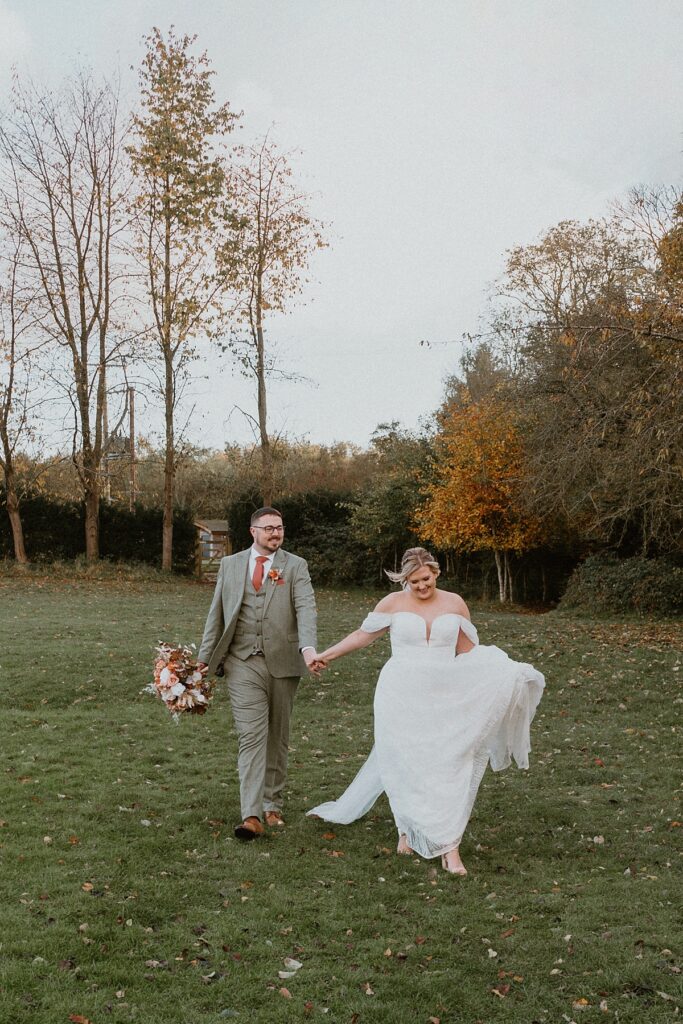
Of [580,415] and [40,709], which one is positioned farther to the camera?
[580,415]

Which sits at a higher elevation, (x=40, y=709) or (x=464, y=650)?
(x=464, y=650)

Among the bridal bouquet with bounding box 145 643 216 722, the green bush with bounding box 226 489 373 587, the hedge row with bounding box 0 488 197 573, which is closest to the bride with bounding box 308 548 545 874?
the bridal bouquet with bounding box 145 643 216 722

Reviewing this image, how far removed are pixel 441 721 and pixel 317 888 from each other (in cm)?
133

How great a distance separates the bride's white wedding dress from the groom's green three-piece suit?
72 cm

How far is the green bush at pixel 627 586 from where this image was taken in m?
21.5

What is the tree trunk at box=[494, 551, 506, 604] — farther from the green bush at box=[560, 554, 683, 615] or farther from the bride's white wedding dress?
the bride's white wedding dress

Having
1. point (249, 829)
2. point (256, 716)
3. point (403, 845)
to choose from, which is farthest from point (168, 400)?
point (403, 845)

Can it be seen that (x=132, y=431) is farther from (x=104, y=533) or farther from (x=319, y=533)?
(x=319, y=533)

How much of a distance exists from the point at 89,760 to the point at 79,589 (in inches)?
724

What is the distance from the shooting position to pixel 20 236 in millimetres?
32125

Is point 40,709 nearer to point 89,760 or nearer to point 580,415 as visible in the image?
point 89,760

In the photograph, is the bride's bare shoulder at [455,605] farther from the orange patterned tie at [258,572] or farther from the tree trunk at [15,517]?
the tree trunk at [15,517]

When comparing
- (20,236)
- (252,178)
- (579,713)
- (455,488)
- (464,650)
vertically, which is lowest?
(579,713)

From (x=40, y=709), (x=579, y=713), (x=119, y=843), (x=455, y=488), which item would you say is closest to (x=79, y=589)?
(x=455, y=488)
